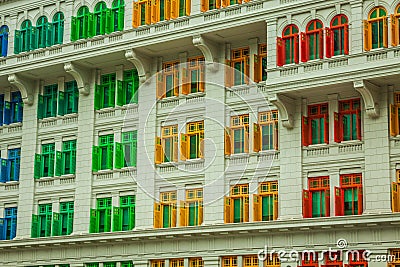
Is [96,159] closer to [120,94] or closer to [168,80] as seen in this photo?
[120,94]

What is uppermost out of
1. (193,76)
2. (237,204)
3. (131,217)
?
(193,76)

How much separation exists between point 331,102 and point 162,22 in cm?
810

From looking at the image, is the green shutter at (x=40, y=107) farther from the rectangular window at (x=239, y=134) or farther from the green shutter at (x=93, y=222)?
the rectangular window at (x=239, y=134)

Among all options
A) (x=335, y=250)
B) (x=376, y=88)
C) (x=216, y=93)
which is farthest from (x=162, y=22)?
(x=335, y=250)

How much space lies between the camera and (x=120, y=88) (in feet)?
125

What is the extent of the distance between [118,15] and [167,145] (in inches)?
245

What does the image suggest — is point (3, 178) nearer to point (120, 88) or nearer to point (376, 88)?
point (120, 88)

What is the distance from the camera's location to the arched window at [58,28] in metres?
39.7

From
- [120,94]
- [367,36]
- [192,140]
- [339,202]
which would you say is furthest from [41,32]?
[339,202]

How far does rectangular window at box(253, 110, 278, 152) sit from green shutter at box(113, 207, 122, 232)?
6.86m

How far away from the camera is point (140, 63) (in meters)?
36.9

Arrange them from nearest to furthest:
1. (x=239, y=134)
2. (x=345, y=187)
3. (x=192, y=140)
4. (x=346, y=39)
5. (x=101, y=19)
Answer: (x=346, y=39), (x=345, y=187), (x=239, y=134), (x=192, y=140), (x=101, y=19)

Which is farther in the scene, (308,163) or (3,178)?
(3,178)

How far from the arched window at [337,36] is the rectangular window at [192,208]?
781 centimetres
